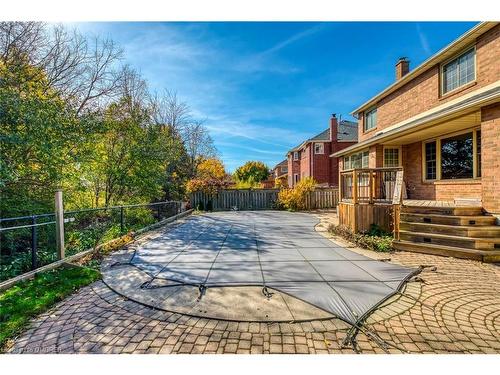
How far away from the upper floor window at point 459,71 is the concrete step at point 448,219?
5.50 meters

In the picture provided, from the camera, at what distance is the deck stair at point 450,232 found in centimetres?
484

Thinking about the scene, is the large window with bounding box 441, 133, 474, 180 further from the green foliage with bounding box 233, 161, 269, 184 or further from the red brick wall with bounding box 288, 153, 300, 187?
the green foliage with bounding box 233, 161, 269, 184

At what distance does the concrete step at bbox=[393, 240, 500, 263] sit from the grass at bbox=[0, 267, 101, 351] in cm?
650

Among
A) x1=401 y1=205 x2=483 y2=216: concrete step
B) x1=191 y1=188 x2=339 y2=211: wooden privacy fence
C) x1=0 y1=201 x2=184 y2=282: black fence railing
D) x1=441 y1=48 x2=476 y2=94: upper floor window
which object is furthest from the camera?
x1=191 y1=188 x2=339 y2=211: wooden privacy fence

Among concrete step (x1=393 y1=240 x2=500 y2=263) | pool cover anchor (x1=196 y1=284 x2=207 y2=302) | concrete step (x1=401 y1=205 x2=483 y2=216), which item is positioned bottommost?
pool cover anchor (x1=196 y1=284 x2=207 y2=302)

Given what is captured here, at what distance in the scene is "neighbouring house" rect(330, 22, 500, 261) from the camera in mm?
5246

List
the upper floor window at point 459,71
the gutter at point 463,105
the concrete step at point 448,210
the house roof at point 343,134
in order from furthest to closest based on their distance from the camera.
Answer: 1. the house roof at point 343,134
2. the upper floor window at point 459,71
3. the concrete step at point 448,210
4. the gutter at point 463,105

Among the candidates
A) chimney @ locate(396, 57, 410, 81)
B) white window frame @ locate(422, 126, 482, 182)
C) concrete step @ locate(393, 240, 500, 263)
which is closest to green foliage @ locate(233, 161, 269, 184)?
chimney @ locate(396, 57, 410, 81)

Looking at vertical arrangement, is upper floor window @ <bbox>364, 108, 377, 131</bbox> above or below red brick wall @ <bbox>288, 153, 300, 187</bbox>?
above

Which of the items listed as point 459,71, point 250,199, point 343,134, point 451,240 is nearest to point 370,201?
point 451,240

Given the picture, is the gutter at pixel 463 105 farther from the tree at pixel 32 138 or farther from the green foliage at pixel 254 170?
the green foliage at pixel 254 170

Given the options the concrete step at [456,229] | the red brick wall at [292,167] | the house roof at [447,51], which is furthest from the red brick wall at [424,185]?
the red brick wall at [292,167]
